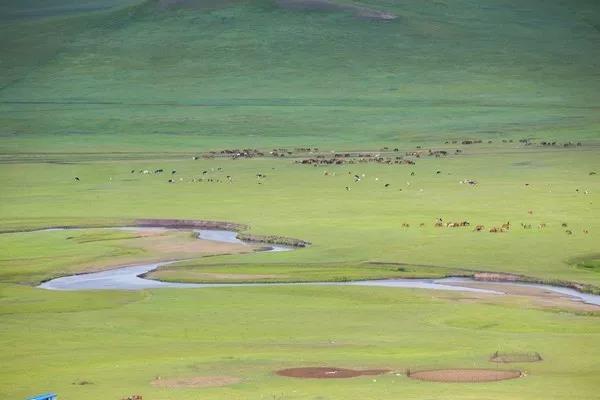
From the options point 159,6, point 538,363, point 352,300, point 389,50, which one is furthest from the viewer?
point 159,6

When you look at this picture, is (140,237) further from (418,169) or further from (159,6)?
(159,6)

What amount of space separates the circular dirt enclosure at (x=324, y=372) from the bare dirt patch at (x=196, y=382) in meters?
1.05

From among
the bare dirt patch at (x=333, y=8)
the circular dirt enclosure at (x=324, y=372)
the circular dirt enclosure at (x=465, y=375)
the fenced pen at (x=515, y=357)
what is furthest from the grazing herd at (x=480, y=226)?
the bare dirt patch at (x=333, y=8)

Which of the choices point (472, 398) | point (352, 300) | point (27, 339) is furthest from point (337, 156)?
point (472, 398)

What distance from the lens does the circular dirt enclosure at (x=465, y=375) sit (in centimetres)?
2789

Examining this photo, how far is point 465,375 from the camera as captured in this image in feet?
92.9

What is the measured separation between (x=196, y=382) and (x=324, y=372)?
2400 mm

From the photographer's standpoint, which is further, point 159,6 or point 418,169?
point 159,6

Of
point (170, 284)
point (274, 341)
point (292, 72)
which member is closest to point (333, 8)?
point (292, 72)

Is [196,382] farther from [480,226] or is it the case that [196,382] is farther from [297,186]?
[297,186]

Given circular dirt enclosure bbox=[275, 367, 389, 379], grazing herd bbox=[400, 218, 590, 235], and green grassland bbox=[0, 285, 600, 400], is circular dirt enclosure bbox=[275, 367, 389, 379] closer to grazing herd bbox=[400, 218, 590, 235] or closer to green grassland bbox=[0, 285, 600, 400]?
green grassland bbox=[0, 285, 600, 400]

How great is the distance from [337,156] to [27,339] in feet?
173

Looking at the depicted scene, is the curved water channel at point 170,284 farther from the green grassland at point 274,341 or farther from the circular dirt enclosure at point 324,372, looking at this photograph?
the circular dirt enclosure at point 324,372

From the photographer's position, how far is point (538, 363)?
96.3ft
